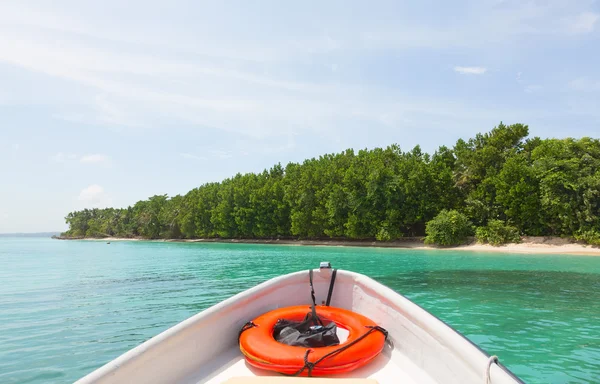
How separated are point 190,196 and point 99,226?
48083 mm

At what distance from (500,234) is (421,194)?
8.56 m

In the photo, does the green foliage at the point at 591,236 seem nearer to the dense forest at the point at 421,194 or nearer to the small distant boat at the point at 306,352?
the dense forest at the point at 421,194

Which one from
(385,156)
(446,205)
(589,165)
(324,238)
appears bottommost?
(324,238)

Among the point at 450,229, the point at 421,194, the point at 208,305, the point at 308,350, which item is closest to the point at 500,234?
the point at 450,229

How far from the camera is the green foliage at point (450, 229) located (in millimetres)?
32719

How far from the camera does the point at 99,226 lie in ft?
317

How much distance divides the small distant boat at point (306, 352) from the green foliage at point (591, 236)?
3172 centimetres

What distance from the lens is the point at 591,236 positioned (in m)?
27.2

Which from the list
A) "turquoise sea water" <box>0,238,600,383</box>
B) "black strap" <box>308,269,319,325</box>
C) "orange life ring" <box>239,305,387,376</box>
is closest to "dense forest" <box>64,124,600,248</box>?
"turquoise sea water" <box>0,238,600,383</box>

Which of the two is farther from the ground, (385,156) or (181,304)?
(385,156)

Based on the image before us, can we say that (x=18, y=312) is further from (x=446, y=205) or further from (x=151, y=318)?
(x=446, y=205)

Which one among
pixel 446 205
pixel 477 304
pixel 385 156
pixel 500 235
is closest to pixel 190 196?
pixel 385 156

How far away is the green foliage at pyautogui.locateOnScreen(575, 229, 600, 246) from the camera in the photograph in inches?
1063

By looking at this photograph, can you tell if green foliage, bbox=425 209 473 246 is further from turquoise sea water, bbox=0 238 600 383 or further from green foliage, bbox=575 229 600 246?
turquoise sea water, bbox=0 238 600 383
